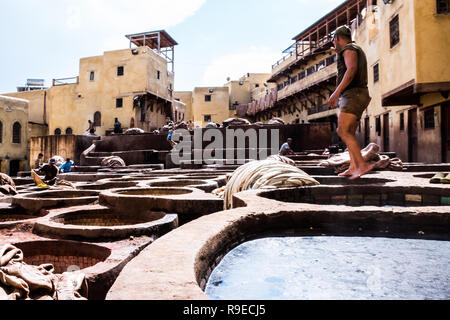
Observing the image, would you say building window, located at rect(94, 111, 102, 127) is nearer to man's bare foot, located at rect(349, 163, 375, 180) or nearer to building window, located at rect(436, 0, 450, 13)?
building window, located at rect(436, 0, 450, 13)

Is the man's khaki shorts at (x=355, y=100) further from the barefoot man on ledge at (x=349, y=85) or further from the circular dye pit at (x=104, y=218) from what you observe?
the circular dye pit at (x=104, y=218)

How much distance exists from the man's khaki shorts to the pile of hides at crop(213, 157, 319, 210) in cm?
116

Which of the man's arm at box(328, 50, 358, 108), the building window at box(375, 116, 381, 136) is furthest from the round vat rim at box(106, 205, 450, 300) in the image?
the building window at box(375, 116, 381, 136)

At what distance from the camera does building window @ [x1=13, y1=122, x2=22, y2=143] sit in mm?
27938

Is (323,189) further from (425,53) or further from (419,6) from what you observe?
(419,6)

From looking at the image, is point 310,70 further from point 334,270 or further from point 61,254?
point 334,270

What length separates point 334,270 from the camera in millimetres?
1880

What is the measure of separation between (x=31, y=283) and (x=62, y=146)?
21.2 m

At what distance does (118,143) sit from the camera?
18641 millimetres

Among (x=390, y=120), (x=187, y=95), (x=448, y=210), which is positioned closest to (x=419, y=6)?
(x=390, y=120)

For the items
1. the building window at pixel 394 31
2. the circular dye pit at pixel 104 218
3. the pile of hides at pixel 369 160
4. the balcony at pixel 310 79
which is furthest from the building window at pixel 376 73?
the circular dye pit at pixel 104 218

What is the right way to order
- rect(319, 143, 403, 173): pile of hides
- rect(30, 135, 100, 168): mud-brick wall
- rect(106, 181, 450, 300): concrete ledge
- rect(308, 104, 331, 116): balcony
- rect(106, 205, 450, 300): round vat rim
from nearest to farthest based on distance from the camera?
rect(106, 205, 450, 300): round vat rim < rect(106, 181, 450, 300): concrete ledge < rect(319, 143, 403, 173): pile of hides < rect(30, 135, 100, 168): mud-brick wall < rect(308, 104, 331, 116): balcony

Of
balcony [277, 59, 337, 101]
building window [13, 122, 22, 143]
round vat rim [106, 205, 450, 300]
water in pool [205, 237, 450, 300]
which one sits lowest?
water in pool [205, 237, 450, 300]

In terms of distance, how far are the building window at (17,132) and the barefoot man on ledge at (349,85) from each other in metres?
30.0
